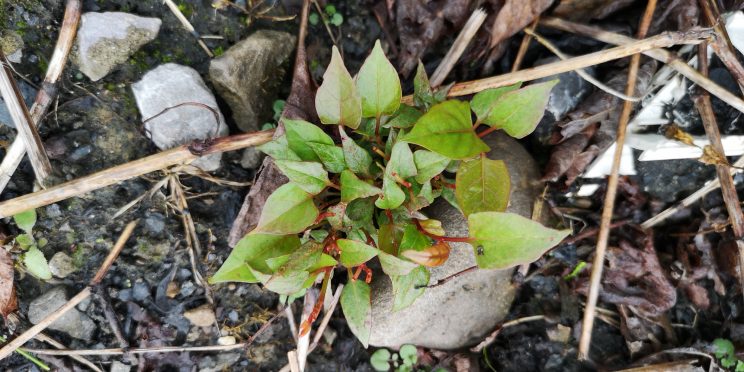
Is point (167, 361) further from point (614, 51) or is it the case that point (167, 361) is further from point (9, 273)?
point (614, 51)

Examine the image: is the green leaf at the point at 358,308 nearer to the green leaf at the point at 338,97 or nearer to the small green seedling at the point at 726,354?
the green leaf at the point at 338,97

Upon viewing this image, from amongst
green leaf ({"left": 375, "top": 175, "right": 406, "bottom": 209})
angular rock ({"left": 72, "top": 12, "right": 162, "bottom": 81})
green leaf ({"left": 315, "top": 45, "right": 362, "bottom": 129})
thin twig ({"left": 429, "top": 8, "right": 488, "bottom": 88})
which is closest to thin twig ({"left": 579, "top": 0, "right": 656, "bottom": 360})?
thin twig ({"left": 429, "top": 8, "right": 488, "bottom": 88})

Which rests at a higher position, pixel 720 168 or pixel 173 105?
pixel 173 105

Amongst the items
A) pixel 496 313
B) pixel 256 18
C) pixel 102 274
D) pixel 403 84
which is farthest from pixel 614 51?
pixel 102 274

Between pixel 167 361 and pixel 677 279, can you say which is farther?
pixel 677 279

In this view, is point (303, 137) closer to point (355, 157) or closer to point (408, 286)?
point (355, 157)

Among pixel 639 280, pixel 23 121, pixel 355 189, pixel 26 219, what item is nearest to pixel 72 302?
pixel 26 219

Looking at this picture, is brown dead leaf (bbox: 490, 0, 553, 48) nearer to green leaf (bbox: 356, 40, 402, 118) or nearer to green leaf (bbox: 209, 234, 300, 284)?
green leaf (bbox: 356, 40, 402, 118)
